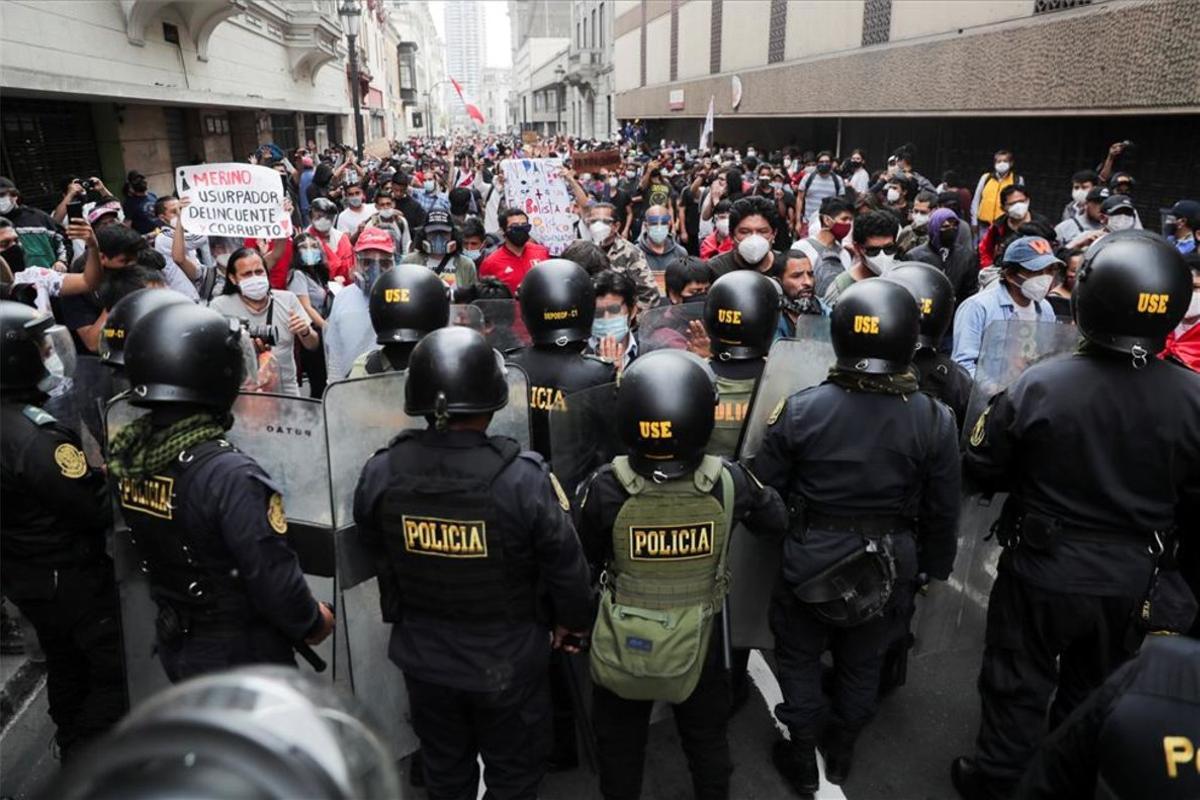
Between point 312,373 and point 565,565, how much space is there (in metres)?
4.03

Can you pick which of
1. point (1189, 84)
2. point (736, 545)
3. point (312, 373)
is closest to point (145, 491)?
point (736, 545)

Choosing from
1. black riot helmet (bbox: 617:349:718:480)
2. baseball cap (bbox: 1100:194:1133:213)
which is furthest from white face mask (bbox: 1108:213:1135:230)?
black riot helmet (bbox: 617:349:718:480)

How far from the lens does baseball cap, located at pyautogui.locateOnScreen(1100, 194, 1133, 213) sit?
23.6ft

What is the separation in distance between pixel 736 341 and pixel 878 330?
0.72 meters

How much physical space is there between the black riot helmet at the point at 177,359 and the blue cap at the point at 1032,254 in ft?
12.5

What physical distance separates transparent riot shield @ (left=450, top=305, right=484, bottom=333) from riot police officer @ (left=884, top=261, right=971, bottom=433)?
2.12 metres

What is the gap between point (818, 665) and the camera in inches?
122

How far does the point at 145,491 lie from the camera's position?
7.80ft

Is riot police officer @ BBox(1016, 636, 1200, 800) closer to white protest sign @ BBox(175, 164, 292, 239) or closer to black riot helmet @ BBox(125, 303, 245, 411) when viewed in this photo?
black riot helmet @ BBox(125, 303, 245, 411)

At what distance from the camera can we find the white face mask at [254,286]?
447cm

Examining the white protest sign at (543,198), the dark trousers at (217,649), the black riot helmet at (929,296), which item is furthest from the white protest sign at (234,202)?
the black riot helmet at (929,296)

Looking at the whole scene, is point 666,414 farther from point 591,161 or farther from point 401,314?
point 591,161

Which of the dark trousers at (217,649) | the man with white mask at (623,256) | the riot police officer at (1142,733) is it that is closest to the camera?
the riot police officer at (1142,733)

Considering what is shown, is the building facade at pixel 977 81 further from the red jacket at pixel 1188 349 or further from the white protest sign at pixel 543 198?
the white protest sign at pixel 543 198
